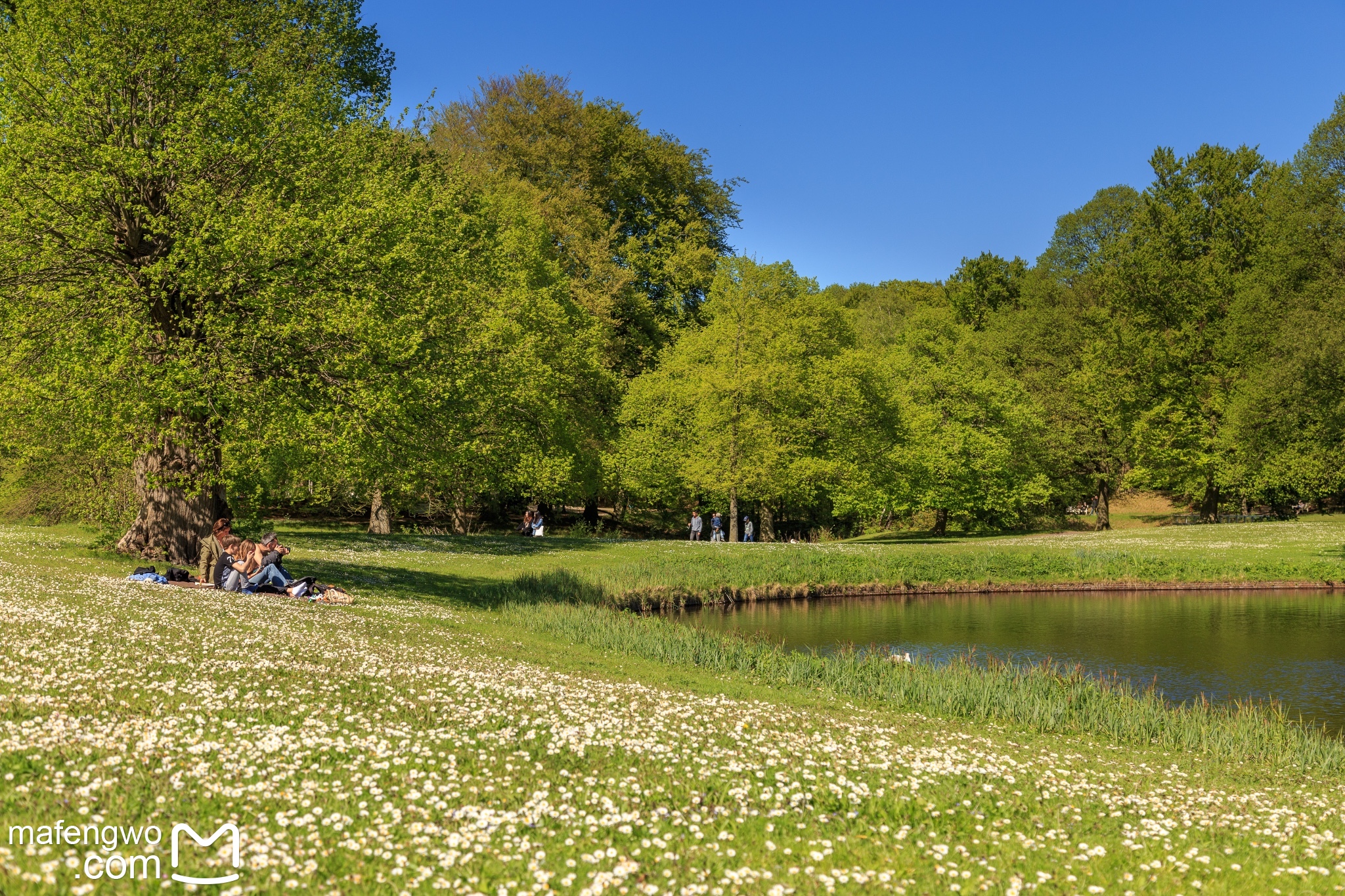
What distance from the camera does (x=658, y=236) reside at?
66.9 meters

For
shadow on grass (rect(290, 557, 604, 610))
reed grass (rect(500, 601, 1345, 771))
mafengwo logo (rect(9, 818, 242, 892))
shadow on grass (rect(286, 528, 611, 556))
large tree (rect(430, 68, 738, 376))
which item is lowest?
reed grass (rect(500, 601, 1345, 771))

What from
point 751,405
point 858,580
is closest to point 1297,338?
point 751,405

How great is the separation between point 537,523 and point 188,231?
30.8m

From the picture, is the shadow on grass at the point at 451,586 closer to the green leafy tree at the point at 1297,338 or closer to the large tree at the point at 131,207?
the large tree at the point at 131,207

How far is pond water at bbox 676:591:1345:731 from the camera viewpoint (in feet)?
77.2

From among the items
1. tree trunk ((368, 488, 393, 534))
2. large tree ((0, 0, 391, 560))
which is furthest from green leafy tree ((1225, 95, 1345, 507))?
large tree ((0, 0, 391, 560))

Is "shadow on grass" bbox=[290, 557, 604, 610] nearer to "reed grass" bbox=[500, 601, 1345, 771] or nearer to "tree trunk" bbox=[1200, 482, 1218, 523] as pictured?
"reed grass" bbox=[500, 601, 1345, 771]

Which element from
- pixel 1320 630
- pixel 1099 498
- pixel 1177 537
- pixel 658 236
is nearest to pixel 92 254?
pixel 1320 630

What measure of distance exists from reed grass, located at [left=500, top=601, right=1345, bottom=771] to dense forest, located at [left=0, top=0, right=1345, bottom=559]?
353 inches

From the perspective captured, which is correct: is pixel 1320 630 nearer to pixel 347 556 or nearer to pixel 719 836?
pixel 719 836

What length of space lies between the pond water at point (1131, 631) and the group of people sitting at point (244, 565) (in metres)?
12.4

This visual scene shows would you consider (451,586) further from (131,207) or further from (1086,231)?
(1086,231)

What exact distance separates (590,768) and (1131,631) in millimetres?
26075

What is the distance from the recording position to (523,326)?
164ft
